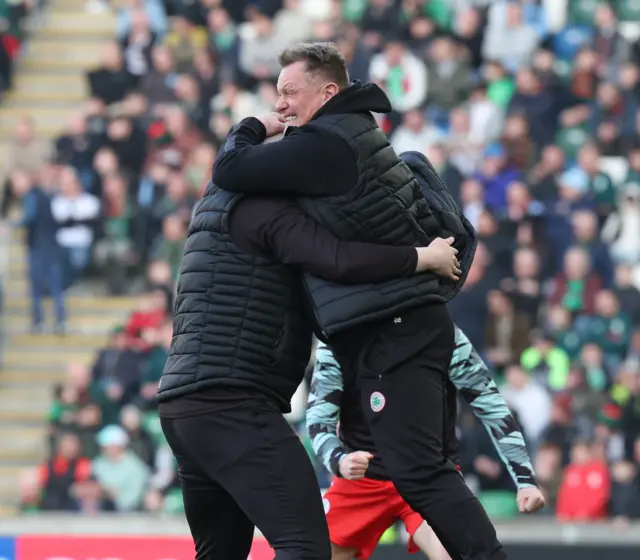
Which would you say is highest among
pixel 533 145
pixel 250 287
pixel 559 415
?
pixel 250 287

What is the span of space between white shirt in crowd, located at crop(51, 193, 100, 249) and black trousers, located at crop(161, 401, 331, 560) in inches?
369

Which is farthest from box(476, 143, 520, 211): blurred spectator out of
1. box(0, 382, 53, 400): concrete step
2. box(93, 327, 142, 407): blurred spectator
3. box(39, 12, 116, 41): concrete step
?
box(39, 12, 116, 41): concrete step

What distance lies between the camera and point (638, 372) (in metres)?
11.7

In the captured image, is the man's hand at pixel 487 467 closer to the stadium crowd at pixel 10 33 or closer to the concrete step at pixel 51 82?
the concrete step at pixel 51 82

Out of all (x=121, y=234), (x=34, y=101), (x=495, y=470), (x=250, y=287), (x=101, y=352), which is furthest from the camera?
(x=34, y=101)

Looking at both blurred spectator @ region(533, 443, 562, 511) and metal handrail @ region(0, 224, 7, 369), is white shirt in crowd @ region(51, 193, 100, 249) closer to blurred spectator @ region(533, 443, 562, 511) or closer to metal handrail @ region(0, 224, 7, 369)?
metal handrail @ region(0, 224, 7, 369)

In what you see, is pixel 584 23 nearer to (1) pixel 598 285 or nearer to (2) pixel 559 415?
(1) pixel 598 285

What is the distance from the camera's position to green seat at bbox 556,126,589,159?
1395cm

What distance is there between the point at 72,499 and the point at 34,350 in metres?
2.72

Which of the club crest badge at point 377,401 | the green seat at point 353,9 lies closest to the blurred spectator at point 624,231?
the green seat at point 353,9

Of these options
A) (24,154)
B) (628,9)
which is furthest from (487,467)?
(24,154)

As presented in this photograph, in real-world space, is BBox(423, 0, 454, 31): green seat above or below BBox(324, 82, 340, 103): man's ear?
below

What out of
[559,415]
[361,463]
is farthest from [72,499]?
[361,463]

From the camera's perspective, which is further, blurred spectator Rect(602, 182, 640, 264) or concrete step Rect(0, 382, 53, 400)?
concrete step Rect(0, 382, 53, 400)
